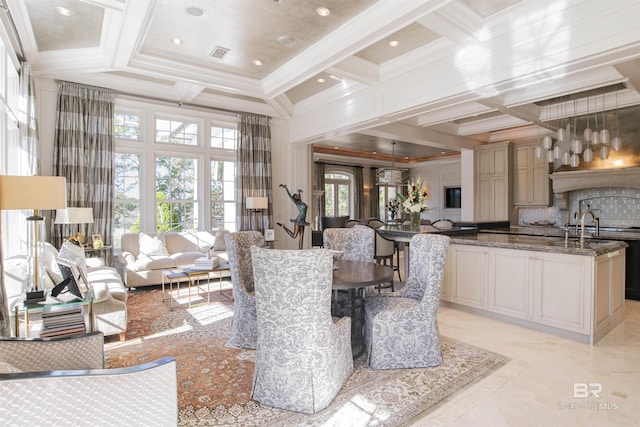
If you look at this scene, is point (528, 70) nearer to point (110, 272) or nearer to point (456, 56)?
point (456, 56)

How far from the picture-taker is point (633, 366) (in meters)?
2.86

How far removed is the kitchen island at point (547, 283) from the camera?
333 centimetres

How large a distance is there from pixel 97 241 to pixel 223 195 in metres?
2.29

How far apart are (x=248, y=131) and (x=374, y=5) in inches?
155

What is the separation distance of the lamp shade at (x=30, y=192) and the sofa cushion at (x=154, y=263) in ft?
9.80

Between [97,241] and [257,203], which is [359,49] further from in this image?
[97,241]

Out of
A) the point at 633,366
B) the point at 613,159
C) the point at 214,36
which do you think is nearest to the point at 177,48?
the point at 214,36

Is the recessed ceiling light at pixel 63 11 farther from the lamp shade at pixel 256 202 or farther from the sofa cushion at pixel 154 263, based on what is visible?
the lamp shade at pixel 256 202

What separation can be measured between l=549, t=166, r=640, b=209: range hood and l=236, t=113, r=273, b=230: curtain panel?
5426 mm

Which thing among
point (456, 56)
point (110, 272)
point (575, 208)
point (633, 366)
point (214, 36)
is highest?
point (214, 36)

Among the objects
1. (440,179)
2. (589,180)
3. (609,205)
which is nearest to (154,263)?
(589,180)

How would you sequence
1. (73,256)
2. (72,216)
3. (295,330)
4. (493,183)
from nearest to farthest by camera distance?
1. (295,330)
2. (73,256)
3. (72,216)
4. (493,183)

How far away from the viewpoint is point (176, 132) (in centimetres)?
630

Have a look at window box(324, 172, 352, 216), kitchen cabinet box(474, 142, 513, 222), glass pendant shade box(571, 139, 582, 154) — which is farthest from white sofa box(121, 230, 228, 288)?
window box(324, 172, 352, 216)
